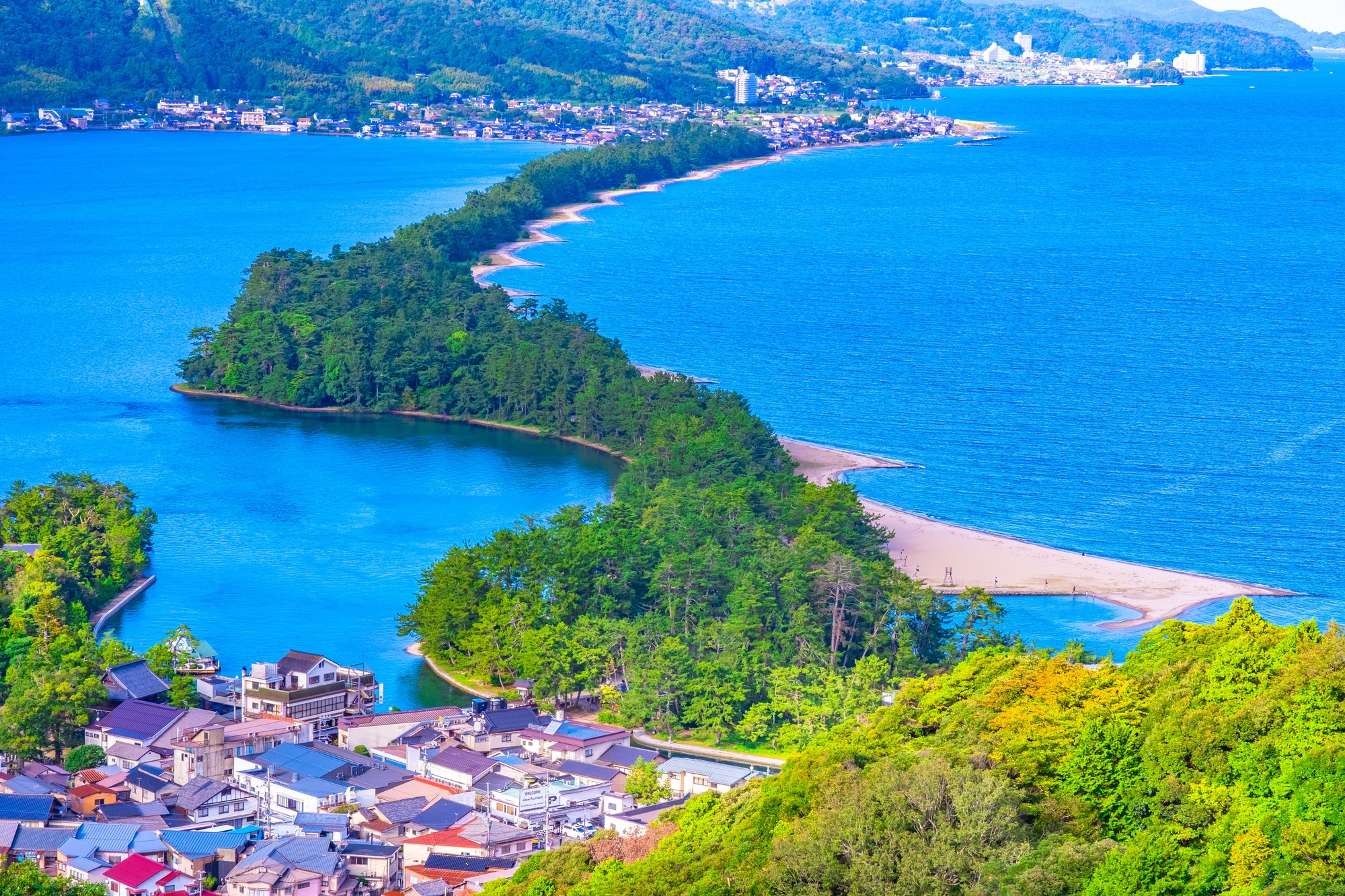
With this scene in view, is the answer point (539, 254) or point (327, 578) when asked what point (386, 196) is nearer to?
point (539, 254)

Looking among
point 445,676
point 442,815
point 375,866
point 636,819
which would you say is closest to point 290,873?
point 375,866

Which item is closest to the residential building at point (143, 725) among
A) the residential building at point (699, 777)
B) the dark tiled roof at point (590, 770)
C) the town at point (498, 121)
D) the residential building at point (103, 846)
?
the residential building at point (103, 846)

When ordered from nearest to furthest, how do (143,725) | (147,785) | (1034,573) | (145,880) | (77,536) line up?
1. (145,880)
2. (147,785)
3. (143,725)
4. (77,536)
5. (1034,573)

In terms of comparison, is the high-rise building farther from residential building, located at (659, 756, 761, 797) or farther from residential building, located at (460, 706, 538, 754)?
residential building, located at (659, 756, 761, 797)

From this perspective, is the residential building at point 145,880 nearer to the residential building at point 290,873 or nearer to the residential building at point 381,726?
the residential building at point 290,873

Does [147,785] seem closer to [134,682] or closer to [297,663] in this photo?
[134,682]

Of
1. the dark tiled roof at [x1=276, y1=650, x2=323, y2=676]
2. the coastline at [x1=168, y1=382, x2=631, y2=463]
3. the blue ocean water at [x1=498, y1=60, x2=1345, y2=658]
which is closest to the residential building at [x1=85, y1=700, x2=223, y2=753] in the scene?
the dark tiled roof at [x1=276, y1=650, x2=323, y2=676]

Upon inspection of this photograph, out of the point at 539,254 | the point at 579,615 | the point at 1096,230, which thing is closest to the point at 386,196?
the point at 539,254
